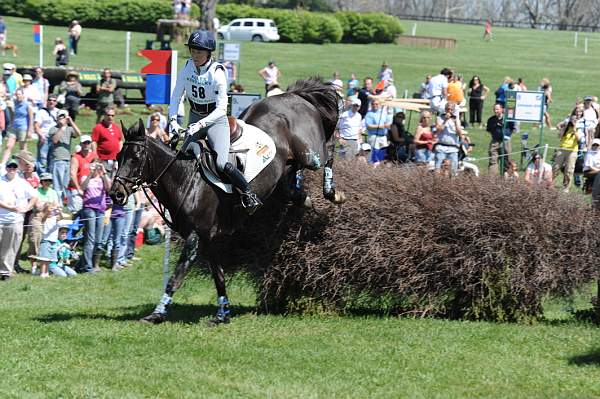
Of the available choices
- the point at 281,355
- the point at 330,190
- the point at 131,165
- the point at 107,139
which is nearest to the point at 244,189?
the point at 330,190

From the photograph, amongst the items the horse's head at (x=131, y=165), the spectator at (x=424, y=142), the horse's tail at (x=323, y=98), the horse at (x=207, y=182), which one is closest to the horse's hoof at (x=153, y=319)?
the horse at (x=207, y=182)

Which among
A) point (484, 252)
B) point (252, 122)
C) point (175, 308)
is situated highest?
point (252, 122)

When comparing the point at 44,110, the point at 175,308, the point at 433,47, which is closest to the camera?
the point at 175,308

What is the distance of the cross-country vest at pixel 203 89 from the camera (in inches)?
413

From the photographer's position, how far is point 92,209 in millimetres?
17922

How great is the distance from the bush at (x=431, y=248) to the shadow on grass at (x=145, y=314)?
83 cm

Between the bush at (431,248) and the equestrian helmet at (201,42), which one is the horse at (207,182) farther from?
the equestrian helmet at (201,42)

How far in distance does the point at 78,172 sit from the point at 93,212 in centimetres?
123

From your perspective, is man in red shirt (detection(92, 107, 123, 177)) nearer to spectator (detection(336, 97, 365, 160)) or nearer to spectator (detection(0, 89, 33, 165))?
spectator (detection(0, 89, 33, 165))

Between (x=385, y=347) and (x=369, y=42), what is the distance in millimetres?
62522

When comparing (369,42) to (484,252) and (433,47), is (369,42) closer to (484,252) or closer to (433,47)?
(433,47)

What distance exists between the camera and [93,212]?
17.9 meters

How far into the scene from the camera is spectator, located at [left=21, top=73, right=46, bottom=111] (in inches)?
969

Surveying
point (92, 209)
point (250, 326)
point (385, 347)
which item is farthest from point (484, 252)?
point (92, 209)
